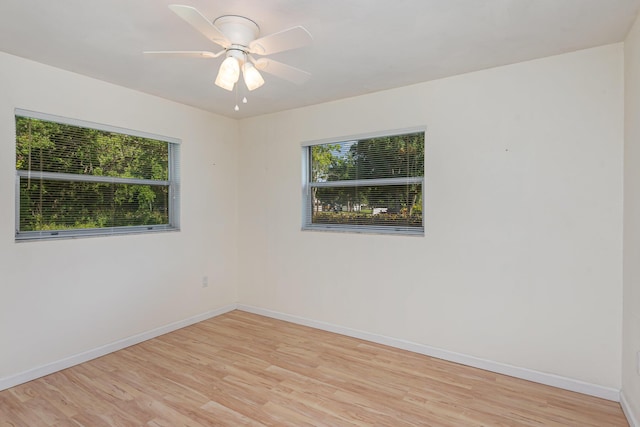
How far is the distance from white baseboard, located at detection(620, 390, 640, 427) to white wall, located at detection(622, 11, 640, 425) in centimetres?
2

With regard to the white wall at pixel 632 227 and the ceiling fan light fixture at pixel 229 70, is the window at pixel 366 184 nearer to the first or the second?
the white wall at pixel 632 227

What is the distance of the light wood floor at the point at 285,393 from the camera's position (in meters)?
2.12

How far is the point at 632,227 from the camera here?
205 cm

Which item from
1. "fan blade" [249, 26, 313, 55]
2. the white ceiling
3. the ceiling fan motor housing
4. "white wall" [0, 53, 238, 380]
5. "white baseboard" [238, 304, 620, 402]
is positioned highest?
the white ceiling

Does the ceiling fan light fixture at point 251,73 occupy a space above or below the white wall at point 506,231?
above

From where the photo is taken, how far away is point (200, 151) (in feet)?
12.7

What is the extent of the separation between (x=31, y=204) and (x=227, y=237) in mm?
1958

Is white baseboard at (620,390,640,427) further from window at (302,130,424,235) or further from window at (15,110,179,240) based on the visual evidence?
window at (15,110,179,240)

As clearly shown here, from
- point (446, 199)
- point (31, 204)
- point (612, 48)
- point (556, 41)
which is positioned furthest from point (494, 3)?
point (31, 204)

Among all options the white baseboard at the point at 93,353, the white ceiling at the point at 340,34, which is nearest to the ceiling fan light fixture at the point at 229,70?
the white ceiling at the point at 340,34

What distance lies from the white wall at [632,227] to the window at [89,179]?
12.4 feet

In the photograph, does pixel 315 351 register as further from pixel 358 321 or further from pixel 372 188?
pixel 372 188

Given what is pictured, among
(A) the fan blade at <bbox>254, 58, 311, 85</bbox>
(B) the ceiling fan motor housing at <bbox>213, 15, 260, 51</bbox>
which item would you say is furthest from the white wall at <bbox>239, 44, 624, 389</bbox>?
(B) the ceiling fan motor housing at <bbox>213, 15, 260, 51</bbox>

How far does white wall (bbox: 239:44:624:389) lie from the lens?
2338 millimetres
